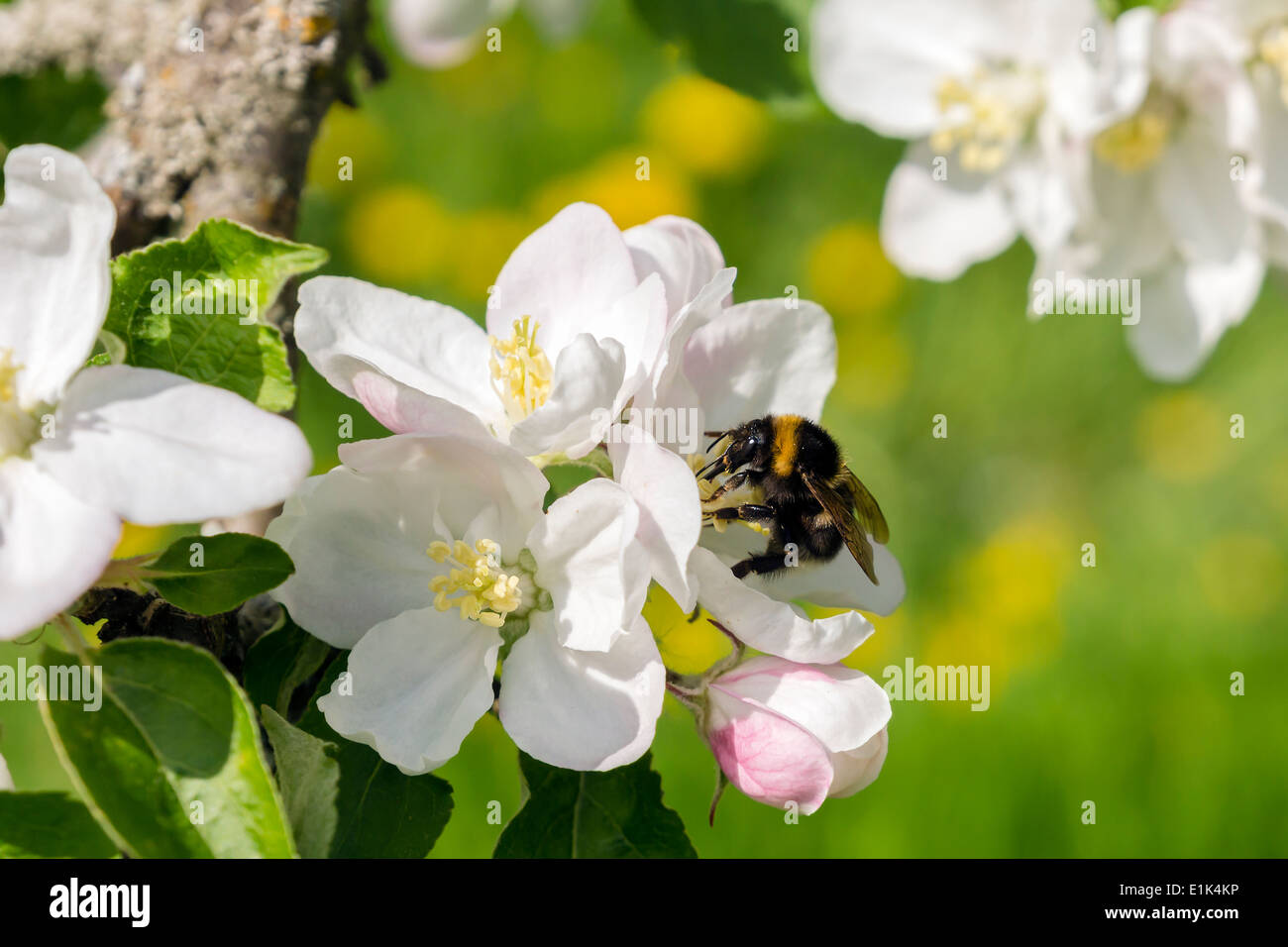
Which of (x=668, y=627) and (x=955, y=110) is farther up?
(x=955, y=110)

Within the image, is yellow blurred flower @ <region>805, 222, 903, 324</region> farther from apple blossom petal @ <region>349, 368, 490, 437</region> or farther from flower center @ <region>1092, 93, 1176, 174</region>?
apple blossom petal @ <region>349, 368, 490, 437</region>

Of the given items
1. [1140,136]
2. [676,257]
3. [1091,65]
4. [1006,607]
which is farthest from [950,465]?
[676,257]

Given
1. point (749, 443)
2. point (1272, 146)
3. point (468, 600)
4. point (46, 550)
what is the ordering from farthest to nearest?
point (1272, 146)
point (749, 443)
point (468, 600)
point (46, 550)

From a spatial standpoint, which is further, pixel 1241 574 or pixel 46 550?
pixel 1241 574

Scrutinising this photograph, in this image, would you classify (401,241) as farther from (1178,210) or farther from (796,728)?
(796,728)

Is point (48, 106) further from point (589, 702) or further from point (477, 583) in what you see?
point (589, 702)

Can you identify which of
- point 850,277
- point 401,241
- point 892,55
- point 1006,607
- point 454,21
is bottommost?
point 1006,607

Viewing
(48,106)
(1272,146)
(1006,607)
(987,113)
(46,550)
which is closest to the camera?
(46,550)

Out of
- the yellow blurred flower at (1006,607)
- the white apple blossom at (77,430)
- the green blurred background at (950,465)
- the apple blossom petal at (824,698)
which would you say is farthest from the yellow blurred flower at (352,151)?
the apple blossom petal at (824,698)
